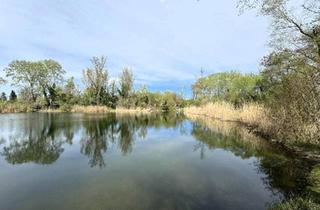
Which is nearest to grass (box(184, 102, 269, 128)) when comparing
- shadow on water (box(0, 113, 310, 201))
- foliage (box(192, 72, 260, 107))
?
foliage (box(192, 72, 260, 107))

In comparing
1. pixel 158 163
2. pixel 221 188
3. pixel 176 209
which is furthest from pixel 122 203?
pixel 158 163

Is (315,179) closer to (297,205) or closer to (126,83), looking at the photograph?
(297,205)

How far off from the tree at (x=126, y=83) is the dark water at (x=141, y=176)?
2784cm

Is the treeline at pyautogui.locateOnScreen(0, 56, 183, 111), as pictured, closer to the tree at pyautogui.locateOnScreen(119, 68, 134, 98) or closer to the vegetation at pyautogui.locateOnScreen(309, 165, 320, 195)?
the tree at pyautogui.locateOnScreen(119, 68, 134, 98)

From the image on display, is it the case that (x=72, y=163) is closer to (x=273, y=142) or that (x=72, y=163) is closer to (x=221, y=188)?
(x=221, y=188)

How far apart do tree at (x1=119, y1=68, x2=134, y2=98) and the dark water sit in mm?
27838

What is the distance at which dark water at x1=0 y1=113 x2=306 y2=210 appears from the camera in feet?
11.7

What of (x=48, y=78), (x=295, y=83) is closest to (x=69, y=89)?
(x=48, y=78)

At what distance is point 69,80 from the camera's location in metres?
38.2

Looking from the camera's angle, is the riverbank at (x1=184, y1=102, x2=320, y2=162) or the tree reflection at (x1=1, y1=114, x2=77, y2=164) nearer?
the tree reflection at (x1=1, y1=114, x2=77, y2=164)

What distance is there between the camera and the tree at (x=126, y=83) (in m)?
36.1

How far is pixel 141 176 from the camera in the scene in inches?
189

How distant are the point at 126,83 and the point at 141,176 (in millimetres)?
32202

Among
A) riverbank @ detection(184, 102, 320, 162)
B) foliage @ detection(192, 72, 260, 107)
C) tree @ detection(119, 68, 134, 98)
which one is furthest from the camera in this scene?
tree @ detection(119, 68, 134, 98)
